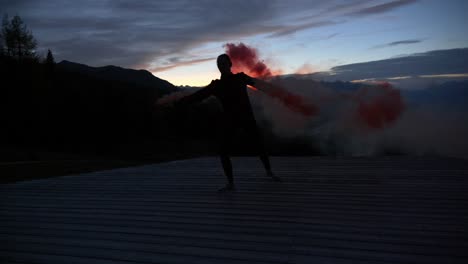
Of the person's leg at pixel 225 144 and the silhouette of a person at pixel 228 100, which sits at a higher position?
the silhouette of a person at pixel 228 100

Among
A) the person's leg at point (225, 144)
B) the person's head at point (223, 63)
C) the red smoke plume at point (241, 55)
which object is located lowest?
the person's leg at point (225, 144)

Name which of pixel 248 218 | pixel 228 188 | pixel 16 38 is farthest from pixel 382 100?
pixel 16 38

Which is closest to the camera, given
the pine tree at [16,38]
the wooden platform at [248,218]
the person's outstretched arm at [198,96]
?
the wooden platform at [248,218]

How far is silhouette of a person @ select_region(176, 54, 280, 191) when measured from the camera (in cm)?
541

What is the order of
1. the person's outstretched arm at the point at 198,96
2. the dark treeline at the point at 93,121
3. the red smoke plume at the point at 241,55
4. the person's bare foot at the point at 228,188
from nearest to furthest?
1. the person's outstretched arm at the point at 198,96
2. the person's bare foot at the point at 228,188
3. the red smoke plume at the point at 241,55
4. the dark treeline at the point at 93,121

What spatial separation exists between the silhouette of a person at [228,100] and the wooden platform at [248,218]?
0.82 m

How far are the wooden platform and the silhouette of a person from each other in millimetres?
818

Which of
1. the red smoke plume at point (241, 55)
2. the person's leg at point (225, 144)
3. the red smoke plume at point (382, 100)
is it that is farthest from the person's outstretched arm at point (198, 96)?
the red smoke plume at point (382, 100)

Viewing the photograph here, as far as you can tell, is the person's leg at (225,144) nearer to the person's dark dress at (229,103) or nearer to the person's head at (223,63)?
the person's dark dress at (229,103)

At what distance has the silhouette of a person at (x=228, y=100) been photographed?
5406 millimetres

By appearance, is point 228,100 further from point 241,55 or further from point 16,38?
point 16,38

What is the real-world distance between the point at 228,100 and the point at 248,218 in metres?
1.92

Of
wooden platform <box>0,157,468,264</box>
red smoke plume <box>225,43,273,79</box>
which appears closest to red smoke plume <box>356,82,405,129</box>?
red smoke plume <box>225,43,273,79</box>

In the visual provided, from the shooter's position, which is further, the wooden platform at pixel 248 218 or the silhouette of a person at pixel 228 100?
the silhouette of a person at pixel 228 100
